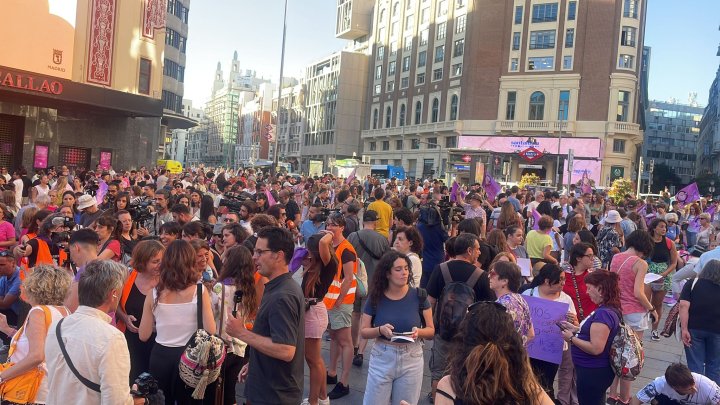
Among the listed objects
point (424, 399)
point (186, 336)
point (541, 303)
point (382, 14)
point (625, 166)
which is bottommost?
point (424, 399)

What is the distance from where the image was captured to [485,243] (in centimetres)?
678

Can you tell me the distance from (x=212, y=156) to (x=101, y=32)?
141611mm

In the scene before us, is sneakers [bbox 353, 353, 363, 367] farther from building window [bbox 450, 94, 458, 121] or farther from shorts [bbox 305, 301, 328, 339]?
building window [bbox 450, 94, 458, 121]

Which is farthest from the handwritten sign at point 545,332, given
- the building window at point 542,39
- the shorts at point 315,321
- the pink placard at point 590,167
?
the building window at point 542,39

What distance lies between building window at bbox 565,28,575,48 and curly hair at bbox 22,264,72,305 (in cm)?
5588

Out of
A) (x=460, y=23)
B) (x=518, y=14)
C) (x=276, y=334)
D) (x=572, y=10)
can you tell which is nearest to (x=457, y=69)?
(x=460, y=23)

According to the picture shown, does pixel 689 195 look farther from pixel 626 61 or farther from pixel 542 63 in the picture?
pixel 542 63

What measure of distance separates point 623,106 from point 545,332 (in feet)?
172

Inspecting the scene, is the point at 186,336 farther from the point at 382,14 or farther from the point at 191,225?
the point at 382,14

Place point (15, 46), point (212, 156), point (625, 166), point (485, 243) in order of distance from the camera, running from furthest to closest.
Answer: point (212, 156) → point (625, 166) → point (15, 46) → point (485, 243)

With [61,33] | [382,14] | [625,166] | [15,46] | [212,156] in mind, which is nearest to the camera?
[15,46]

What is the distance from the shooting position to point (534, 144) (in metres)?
52.6

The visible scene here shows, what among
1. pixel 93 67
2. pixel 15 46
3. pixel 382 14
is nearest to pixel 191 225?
pixel 15 46

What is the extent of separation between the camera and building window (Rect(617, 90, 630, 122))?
51125 mm
